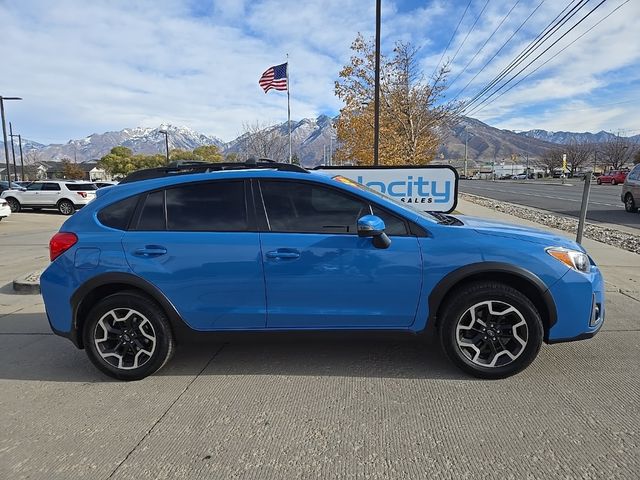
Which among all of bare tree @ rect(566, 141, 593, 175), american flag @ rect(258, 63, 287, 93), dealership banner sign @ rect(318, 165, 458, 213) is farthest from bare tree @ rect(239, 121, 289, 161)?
bare tree @ rect(566, 141, 593, 175)

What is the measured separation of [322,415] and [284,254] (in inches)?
45.5

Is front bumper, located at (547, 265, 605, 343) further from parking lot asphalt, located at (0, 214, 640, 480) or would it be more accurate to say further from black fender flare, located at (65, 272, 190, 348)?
black fender flare, located at (65, 272, 190, 348)

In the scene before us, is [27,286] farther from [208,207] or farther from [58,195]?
[58,195]

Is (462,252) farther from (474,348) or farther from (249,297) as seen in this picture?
(249,297)

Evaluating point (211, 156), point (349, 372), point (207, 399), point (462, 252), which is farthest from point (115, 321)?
point (211, 156)

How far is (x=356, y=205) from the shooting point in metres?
3.33

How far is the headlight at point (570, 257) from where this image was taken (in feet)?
10.5

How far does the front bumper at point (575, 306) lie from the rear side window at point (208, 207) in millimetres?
2433

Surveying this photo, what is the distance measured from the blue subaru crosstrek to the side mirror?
10 mm

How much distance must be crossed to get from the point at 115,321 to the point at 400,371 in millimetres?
2316

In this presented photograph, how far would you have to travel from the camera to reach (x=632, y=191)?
604 inches

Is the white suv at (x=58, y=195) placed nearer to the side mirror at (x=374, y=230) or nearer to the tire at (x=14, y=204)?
the tire at (x=14, y=204)

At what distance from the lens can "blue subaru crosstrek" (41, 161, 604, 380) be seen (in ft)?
10.4

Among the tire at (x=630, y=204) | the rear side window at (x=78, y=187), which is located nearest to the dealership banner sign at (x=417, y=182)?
the tire at (x=630, y=204)
